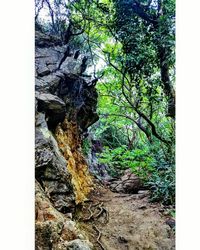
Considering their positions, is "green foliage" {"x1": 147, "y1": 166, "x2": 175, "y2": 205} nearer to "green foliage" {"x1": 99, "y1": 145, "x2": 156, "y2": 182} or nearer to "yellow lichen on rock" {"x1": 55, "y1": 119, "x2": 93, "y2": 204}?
"green foliage" {"x1": 99, "y1": 145, "x2": 156, "y2": 182}

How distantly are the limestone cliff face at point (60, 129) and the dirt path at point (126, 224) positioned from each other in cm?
9

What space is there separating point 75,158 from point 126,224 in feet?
1.52

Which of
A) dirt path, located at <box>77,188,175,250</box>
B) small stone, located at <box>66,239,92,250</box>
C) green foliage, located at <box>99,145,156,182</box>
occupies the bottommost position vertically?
small stone, located at <box>66,239,92,250</box>

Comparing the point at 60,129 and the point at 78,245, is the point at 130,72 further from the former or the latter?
the point at 78,245

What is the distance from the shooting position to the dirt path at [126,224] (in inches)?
67.1

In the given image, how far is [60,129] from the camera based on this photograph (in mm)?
2051

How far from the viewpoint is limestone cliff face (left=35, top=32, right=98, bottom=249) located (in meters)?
1.84

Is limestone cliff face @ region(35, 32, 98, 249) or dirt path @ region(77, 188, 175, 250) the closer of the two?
dirt path @ region(77, 188, 175, 250)

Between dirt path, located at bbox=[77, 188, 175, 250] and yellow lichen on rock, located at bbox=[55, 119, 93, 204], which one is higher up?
yellow lichen on rock, located at bbox=[55, 119, 93, 204]

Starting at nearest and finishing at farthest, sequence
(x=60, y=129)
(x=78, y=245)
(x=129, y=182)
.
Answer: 1. (x=78, y=245)
2. (x=129, y=182)
3. (x=60, y=129)

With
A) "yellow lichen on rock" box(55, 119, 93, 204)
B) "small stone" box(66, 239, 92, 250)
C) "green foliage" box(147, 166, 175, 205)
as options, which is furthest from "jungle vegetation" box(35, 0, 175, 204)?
"small stone" box(66, 239, 92, 250)

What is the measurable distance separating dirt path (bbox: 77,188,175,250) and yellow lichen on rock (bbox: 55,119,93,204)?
0.08 meters

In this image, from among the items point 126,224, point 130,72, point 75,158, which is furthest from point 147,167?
point 130,72
